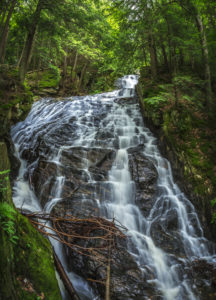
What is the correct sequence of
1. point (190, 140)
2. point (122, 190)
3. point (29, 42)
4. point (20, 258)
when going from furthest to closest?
point (29, 42) < point (190, 140) < point (122, 190) < point (20, 258)

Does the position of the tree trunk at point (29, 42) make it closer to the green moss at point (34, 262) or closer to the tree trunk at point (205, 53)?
the tree trunk at point (205, 53)


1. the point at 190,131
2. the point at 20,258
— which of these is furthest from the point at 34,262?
the point at 190,131

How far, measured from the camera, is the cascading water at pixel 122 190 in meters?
4.97

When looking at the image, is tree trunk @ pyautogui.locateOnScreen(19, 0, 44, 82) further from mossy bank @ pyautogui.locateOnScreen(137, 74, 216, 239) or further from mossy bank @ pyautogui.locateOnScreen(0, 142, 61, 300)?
mossy bank @ pyautogui.locateOnScreen(0, 142, 61, 300)

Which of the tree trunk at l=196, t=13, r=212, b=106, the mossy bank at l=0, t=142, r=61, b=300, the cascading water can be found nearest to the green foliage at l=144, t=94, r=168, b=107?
the cascading water

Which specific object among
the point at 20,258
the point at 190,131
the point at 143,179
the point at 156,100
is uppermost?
the point at 156,100

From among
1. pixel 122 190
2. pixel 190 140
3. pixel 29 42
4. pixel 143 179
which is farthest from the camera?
pixel 29 42

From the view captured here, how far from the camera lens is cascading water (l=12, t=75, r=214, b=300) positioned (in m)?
4.97

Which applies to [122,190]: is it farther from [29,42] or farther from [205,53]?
[29,42]

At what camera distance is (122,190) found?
6773mm

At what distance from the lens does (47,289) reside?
2797mm

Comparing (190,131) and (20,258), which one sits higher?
(190,131)

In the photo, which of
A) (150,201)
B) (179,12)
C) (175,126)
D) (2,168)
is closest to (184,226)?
(150,201)

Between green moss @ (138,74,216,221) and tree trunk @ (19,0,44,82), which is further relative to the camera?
tree trunk @ (19,0,44,82)
